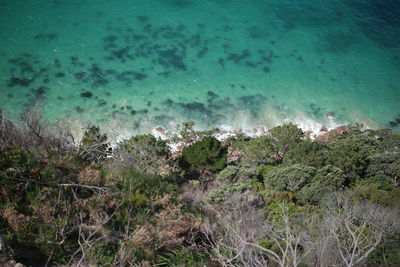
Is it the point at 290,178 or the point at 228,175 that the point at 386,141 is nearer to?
the point at 290,178

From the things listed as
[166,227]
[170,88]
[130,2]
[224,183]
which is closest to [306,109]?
[170,88]

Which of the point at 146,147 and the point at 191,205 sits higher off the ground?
the point at 191,205

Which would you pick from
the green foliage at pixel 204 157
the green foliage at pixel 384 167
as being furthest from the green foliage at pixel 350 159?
the green foliage at pixel 204 157

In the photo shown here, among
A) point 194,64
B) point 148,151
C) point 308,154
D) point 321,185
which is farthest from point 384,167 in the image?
point 194,64

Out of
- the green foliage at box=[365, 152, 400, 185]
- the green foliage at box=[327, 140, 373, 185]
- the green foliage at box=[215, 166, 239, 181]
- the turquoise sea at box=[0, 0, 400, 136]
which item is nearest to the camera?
the green foliage at box=[215, 166, 239, 181]

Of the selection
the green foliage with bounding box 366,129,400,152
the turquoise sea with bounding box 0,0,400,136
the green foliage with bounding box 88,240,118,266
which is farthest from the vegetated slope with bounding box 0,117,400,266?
the turquoise sea with bounding box 0,0,400,136

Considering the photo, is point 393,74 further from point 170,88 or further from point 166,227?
point 166,227

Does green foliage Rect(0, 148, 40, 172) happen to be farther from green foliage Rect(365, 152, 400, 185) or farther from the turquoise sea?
green foliage Rect(365, 152, 400, 185)
